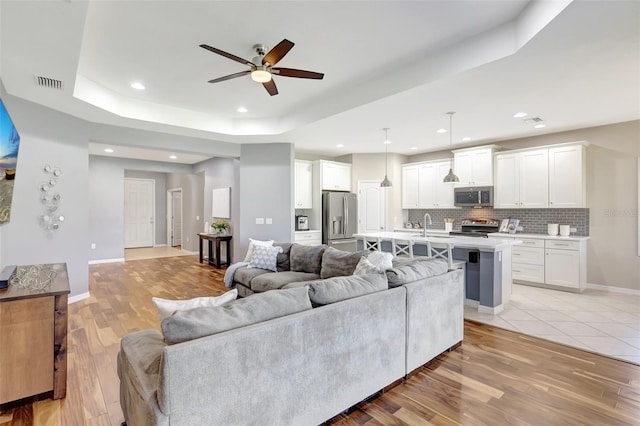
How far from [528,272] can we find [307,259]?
13.0ft

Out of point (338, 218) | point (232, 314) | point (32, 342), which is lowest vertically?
point (32, 342)

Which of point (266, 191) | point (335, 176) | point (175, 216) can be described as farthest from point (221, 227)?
point (175, 216)

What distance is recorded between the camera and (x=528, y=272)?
5.41m

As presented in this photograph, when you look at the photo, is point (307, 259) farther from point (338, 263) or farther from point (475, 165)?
point (475, 165)

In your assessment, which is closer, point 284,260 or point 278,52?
point 278,52

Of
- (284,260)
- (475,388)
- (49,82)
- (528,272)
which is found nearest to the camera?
(475,388)

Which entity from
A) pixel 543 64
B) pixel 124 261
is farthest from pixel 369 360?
pixel 124 261

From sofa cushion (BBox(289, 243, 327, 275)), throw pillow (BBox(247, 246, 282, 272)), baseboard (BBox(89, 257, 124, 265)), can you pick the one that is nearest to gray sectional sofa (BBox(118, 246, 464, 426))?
sofa cushion (BBox(289, 243, 327, 275))

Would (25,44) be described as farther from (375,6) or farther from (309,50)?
(375,6)

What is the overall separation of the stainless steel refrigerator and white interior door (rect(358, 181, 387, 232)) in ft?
0.82

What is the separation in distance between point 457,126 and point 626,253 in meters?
3.27

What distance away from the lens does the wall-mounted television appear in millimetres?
2641

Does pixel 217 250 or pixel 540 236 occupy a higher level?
pixel 540 236

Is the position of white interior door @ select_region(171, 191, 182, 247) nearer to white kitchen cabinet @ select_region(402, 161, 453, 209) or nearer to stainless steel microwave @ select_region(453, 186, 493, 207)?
white kitchen cabinet @ select_region(402, 161, 453, 209)
